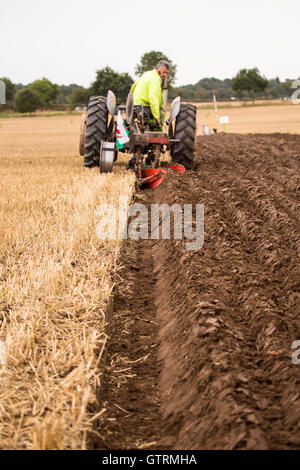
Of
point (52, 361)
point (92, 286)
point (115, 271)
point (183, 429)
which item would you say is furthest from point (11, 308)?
point (183, 429)

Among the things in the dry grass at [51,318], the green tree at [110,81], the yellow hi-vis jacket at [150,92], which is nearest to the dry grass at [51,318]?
the dry grass at [51,318]

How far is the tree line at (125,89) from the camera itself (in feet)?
192

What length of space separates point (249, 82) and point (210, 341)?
8408cm

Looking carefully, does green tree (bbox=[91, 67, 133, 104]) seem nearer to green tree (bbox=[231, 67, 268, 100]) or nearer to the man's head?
green tree (bbox=[231, 67, 268, 100])

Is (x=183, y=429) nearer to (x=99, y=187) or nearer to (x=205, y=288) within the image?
(x=205, y=288)

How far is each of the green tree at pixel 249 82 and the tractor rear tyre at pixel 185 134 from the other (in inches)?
2989

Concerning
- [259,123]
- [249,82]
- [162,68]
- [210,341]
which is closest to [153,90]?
[162,68]

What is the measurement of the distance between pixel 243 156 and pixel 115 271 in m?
7.12

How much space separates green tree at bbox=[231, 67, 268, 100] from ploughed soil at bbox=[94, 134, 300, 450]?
80063mm

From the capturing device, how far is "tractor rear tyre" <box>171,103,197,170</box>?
342 inches

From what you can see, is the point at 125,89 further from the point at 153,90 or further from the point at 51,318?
the point at 51,318

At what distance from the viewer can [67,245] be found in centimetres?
463

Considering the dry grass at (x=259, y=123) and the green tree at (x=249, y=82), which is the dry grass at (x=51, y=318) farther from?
the green tree at (x=249, y=82)

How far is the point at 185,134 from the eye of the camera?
8.68 meters
